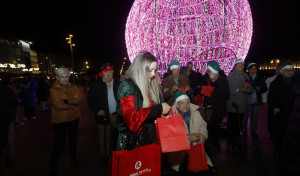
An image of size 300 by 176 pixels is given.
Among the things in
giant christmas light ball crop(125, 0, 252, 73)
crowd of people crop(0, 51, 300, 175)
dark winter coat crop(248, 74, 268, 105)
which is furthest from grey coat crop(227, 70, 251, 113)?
giant christmas light ball crop(125, 0, 252, 73)

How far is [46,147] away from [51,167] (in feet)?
5.71

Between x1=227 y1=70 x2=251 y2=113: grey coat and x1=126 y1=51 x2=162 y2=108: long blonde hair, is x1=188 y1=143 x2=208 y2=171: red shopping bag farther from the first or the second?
x1=227 y1=70 x2=251 y2=113: grey coat

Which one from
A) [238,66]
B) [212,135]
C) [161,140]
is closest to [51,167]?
[161,140]

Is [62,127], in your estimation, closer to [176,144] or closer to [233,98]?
[176,144]

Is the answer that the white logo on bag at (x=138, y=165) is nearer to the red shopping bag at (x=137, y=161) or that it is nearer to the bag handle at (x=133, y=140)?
the red shopping bag at (x=137, y=161)

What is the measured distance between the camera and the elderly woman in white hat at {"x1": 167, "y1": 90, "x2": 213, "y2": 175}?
8.43 ft

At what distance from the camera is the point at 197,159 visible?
253 centimetres

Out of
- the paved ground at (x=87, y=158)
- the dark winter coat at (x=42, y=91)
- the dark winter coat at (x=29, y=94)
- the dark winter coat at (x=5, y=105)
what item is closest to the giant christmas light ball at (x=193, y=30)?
the paved ground at (x=87, y=158)

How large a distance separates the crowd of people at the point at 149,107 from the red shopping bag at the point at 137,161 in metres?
0.11

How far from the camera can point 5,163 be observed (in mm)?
3799

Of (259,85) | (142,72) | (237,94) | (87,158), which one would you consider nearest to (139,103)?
(142,72)

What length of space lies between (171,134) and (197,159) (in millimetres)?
1045

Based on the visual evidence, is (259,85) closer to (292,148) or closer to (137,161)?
(292,148)

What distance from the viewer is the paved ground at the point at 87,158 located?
341 centimetres
